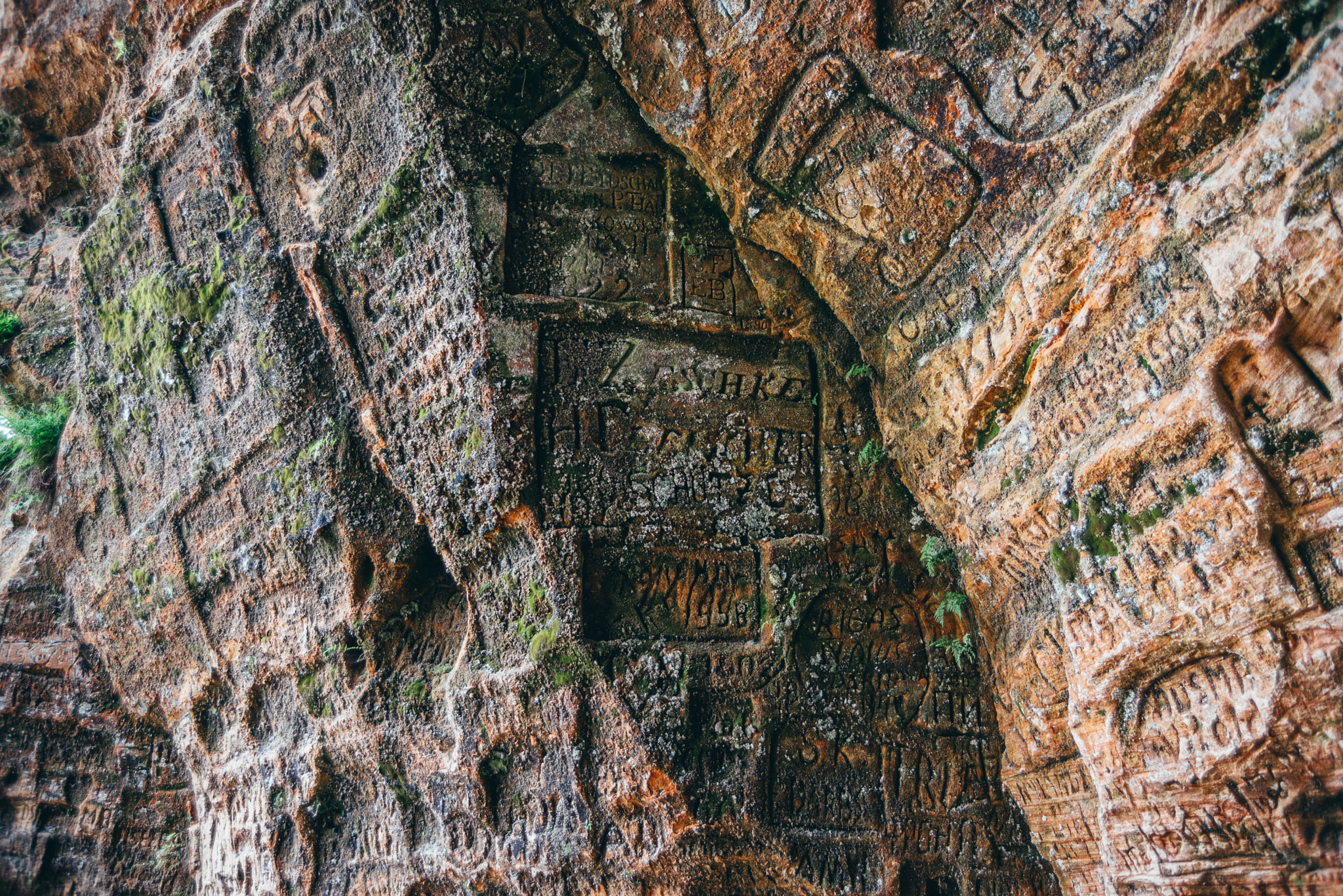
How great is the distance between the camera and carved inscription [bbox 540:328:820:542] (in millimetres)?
4250

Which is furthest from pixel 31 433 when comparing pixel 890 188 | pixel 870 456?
pixel 890 188

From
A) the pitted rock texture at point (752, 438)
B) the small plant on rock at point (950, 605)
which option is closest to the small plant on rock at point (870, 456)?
the pitted rock texture at point (752, 438)

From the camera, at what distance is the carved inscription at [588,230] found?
14.5 feet

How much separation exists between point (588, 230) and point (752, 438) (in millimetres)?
1318

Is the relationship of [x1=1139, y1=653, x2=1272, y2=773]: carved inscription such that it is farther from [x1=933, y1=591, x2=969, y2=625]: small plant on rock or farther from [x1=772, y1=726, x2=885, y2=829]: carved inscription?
[x1=772, y1=726, x2=885, y2=829]: carved inscription

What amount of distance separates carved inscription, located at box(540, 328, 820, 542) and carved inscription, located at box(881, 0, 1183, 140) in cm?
160

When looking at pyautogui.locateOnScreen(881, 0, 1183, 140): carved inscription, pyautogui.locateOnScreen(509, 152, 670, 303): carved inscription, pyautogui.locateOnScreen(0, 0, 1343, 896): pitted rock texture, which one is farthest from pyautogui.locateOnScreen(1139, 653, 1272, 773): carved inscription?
pyautogui.locateOnScreen(509, 152, 670, 303): carved inscription

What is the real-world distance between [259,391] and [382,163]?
5.08 feet

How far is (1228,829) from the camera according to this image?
3.10 m

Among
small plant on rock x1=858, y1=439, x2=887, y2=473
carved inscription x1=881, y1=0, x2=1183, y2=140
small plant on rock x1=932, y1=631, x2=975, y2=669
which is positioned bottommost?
small plant on rock x1=932, y1=631, x2=975, y2=669

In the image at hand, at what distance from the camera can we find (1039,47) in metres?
3.63

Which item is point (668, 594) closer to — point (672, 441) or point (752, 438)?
point (672, 441)

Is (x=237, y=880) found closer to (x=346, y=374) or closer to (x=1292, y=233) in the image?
(x=346, y=374)

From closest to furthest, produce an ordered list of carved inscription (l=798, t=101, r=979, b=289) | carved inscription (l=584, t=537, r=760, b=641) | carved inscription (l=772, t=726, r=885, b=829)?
carved inscription (l=798, t=101, r=979, b=289), carved inscription (l=772, t=726, r=885, b=829), carved inscription (l=584, t=537, r=760, b=641)
